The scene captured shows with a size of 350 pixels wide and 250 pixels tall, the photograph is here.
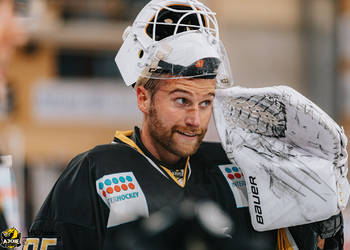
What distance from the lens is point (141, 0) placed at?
37.4ft

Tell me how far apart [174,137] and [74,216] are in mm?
419

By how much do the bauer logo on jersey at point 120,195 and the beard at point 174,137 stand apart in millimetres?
168

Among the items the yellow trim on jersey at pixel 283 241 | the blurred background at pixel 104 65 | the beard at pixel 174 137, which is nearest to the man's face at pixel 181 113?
the beard at pixel 174 137

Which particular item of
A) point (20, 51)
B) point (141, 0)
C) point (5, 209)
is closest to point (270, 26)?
point (141, 0)

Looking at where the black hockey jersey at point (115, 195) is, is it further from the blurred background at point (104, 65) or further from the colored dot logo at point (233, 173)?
the blurred background at point (104, 65)

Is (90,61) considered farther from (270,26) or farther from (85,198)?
(85,198)

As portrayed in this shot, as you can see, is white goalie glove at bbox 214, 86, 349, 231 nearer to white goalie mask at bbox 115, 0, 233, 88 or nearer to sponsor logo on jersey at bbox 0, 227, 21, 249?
white goalie mask at bbox 115, 0, 233, 88

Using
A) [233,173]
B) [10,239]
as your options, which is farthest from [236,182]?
[10,239]

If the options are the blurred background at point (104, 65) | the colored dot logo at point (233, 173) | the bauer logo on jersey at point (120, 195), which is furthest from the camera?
the blurred background at point (104, 65)

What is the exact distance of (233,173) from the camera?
2.20 m

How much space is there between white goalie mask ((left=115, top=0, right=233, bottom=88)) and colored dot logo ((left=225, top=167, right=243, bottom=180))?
1.02ft

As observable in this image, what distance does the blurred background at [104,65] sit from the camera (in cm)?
1014

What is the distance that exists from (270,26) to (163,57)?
340 inches

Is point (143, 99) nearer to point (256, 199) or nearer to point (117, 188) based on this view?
point (117, 188)
